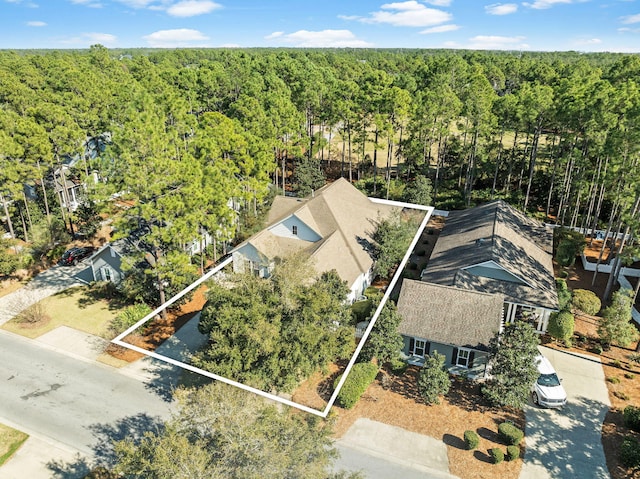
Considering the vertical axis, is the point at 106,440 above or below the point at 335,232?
below

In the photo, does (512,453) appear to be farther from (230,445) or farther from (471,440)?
(230,445)

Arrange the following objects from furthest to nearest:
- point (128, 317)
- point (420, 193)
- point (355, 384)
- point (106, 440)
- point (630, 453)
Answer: point (420, 193), point (128, 317), point (355, 384), point (106, 440), point (630, 453)

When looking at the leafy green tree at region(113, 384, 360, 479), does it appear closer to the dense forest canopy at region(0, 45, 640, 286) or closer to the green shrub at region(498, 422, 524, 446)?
the green shrub at region(498, 422, 524, 446)

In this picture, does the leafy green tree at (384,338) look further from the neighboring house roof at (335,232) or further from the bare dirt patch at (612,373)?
the bare dirt patch at (612,373)

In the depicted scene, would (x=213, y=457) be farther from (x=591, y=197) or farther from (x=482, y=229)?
(x=591, y=197)

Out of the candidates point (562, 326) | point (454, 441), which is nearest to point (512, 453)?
point (454, 441)

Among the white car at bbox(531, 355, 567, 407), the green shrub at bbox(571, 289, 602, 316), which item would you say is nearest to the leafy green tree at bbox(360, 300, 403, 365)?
the white car at bbox(531, 355, 567, 407)

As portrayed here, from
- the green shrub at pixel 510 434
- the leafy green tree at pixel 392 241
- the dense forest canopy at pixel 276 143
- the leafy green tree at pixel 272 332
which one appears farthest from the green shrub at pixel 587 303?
the leafy green tree at pixel 272 332

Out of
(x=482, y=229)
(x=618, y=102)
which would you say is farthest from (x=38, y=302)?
(x=618, y=102)
